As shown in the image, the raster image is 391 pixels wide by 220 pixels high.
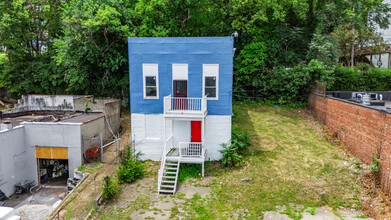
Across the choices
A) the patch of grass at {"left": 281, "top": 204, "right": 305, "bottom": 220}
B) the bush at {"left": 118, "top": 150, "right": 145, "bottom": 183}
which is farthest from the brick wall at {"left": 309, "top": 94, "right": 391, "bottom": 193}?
the bush at {"left": 118, "top": 150, "right": 145, "bottom": 183}

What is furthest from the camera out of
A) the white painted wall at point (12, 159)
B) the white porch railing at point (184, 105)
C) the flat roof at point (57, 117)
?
the flat roof at point (57, 117)

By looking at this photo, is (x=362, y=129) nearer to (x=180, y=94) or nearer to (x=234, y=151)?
(x=234, y=151)

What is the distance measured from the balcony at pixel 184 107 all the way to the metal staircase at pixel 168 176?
8.39 feet

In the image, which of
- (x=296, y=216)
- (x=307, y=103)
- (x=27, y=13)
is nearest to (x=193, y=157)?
(x=296, y=216)

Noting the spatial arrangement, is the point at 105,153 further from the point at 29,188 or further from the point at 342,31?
the point at 342,31

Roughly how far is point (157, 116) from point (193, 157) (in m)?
3.41

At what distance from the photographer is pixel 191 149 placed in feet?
47.7

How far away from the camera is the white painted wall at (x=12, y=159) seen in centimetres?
1549

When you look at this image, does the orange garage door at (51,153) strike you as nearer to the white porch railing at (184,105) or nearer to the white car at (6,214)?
the white porch railing at (184,105)

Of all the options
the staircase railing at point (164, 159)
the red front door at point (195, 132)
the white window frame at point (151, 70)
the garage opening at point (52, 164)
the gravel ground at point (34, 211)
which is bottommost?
the gravel ground at point (34, 211)

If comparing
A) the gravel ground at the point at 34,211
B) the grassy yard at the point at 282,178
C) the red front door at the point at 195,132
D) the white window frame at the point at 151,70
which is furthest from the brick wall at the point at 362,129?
the gravel ground at the point at 34,211

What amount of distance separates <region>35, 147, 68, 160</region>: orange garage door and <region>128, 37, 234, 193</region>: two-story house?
17.2ft

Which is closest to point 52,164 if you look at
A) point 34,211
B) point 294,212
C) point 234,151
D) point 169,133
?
point 34,211

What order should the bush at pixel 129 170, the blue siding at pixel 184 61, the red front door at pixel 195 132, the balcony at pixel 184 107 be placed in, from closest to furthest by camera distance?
the bush at pixel 129 170 < the balcony at pixel 184 107 < the blue siding at pixel 184 61 < the red front door at pixel 195 132
